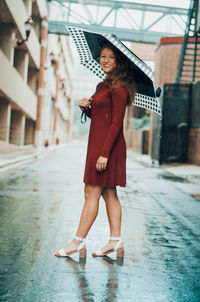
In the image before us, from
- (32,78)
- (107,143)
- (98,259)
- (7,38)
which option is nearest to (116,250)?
(98,259)

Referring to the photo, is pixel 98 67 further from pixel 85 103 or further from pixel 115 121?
pixel 115 121

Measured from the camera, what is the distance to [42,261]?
3947 mm

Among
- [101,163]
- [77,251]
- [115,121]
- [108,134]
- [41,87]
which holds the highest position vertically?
[41,87]

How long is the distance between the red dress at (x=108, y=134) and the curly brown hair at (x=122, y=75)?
0.06 meters

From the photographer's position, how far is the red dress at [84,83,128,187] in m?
3.94

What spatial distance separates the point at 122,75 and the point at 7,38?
1999 centimetres

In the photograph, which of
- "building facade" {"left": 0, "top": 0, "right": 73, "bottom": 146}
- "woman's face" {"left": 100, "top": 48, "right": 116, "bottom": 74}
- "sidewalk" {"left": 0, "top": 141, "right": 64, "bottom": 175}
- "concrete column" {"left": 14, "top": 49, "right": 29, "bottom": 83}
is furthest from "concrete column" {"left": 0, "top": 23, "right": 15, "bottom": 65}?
"woman's face" {"left": 100, "top": 48, "right": 116, "bottom": 74}

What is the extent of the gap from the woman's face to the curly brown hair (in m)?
0.03

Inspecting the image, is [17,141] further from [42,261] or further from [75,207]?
[42,261]

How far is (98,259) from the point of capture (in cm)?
412

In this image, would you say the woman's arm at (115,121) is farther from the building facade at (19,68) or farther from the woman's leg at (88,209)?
the building facade at (19,68)

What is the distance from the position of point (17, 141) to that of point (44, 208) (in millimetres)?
21028

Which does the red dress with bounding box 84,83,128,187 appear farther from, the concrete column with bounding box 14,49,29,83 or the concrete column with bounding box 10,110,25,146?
the concrete column with bounding box 14,49,29,83

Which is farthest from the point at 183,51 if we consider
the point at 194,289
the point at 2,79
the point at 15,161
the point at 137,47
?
the point at 137,47
